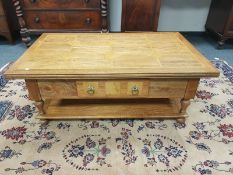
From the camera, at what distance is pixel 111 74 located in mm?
1062

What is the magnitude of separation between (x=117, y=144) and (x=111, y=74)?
17.1 inches

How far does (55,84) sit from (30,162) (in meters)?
0.44

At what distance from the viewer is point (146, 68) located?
3.59 ft

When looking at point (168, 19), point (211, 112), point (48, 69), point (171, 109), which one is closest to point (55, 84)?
point (48, 69)

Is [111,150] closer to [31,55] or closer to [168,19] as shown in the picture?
[31,55]

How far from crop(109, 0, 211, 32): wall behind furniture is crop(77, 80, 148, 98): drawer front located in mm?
1880

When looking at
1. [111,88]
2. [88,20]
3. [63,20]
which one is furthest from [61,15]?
[111,88]

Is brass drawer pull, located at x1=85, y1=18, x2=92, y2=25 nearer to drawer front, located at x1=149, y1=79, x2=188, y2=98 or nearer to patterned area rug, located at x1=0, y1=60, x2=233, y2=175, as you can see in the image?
patterned area rug, located at x1=0, y1=60, x2=233, y2=175

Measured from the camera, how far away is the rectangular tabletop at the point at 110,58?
1.07 metres

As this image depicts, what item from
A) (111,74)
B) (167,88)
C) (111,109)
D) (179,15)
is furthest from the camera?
(179,15)

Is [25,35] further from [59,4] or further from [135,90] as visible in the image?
[135,90]

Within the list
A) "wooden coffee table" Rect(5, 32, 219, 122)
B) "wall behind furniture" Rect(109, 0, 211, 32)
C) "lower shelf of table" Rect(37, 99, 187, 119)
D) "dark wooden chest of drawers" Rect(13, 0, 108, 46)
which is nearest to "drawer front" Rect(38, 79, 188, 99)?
"wooden coffee table" Rect(5, 32, 219, 122)

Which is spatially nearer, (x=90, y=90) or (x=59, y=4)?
(x=90, y=90)

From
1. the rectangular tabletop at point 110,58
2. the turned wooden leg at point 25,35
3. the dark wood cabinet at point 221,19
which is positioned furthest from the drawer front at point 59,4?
the dark wood cabinet at point 221,19
